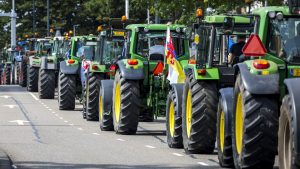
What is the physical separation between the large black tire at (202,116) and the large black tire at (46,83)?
23.0 m

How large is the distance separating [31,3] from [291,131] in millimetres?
91427

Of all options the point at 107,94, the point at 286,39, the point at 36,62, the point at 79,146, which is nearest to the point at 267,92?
the point at 286,39

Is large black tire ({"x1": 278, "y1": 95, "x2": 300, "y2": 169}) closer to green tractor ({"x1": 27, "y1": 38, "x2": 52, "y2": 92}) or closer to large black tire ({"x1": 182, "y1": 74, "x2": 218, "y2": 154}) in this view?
large black tire ({"x1": 182, "y1": 74, "x2": 218, "y2": 154})

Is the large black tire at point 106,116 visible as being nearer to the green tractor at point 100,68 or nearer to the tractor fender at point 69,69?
the green tractor at point 100,68

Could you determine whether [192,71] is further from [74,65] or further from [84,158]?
[74,65]

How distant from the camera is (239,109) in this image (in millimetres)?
14648

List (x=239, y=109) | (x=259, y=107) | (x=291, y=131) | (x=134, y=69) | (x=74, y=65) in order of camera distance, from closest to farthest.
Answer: (x=291, y=131) → (x=259, y=107) → (x=239, y=109) → (x=134, y=69) → (x=74, y=65)

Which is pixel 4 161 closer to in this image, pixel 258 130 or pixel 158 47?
pixel 258 130

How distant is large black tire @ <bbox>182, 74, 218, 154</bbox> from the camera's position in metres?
17.7

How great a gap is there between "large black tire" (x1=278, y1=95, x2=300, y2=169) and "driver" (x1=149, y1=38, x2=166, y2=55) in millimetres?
11335

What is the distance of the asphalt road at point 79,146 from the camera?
16.6 meters

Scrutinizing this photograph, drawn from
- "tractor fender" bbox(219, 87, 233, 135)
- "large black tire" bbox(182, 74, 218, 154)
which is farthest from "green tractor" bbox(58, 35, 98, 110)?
"tractor fender" bbox(219, 87, 233, 135)

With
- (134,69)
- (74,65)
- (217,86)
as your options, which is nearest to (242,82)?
(217,86)

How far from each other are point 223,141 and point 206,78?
2013mm
